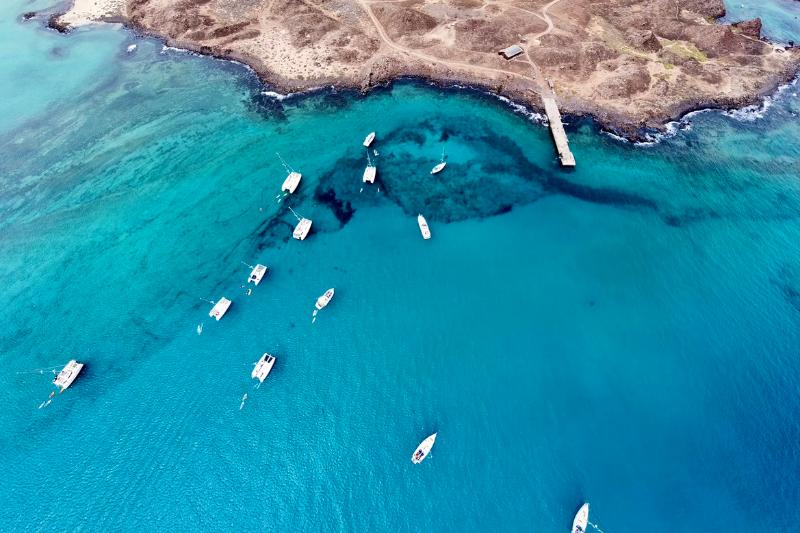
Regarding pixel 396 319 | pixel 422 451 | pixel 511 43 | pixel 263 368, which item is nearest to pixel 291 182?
pixel 396 319

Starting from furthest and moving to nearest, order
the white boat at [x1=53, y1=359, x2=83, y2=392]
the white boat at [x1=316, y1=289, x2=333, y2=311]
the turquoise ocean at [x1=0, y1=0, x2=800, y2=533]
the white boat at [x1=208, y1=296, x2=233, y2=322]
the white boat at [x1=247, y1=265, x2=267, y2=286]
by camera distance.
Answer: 1. the white boat at [x1=247, y1=265, x2=267, y2=286]
2. the white boat at [x1=316, y1=289, x2=333, y2=311]
3. the white boat at [x1=208, y1=296, x2=233, y2=322]
4. the white boat at [x1=53, y1=359, x2=83, y2=392]
5. the turquoise ocean at [x1=0, y1=0, x2=800, y2=533]

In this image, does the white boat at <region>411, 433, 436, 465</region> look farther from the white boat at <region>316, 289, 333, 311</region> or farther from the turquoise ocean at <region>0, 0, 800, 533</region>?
the white boat at <region>316, 289, 333, 311</region>

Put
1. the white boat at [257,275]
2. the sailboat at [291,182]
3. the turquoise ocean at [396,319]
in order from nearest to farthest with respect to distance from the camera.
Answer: the turquoise ocean at [396,319], the white boat at [257,275], the sailboat at [291,182]

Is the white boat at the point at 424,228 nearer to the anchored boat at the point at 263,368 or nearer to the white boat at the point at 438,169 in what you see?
the white boat at the point at 438,169

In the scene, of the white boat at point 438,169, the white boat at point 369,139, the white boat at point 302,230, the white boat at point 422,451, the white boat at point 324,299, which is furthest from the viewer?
the white boat at point 369,139

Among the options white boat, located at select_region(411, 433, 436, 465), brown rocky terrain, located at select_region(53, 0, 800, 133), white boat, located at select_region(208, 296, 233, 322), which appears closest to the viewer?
white boat, located at select_region(411, 433, 436, 465)

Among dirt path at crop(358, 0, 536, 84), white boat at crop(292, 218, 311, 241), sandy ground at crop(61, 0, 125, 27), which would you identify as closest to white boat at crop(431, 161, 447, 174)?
white boat at crop(292, 218, 311, 241)

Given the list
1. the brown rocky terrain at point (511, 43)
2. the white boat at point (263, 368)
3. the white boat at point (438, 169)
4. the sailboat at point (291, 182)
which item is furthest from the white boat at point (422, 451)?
the brown rocky terrain at point (511, 43)
